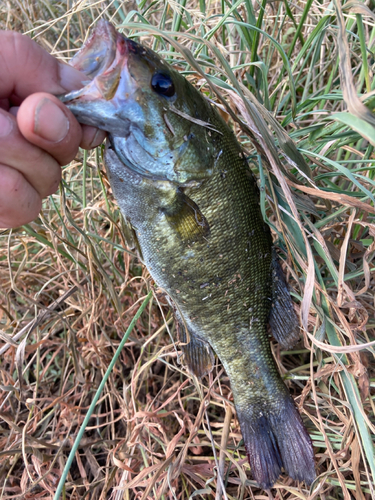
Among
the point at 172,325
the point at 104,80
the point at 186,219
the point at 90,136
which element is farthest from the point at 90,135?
the point at 172,325

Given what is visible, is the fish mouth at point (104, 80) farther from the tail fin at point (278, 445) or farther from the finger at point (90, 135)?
the tail fin at point (278, 445)

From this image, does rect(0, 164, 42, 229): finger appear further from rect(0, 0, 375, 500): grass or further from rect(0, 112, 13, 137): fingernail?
rect(0, 0, 375, 500): grass

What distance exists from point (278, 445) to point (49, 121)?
166 centimetres

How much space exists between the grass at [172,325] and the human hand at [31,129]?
0.95ft

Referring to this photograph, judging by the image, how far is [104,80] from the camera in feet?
3.41

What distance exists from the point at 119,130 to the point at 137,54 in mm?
253

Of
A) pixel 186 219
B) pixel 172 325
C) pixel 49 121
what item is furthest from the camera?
pixel 172 325

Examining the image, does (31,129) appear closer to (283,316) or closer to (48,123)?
(48,123)

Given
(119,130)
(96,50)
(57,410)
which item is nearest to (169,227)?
(119,130)

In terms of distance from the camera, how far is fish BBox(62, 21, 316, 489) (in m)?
1.08

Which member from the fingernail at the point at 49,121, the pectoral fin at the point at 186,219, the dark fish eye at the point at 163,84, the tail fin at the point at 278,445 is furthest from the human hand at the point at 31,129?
the tail fin at the point at 278,445

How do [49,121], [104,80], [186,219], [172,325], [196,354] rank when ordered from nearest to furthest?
[49,121] → [104,80] → [186,219] → [196,354] → [172,325]

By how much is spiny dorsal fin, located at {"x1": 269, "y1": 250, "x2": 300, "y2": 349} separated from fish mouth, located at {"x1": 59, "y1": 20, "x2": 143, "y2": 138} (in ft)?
3.32

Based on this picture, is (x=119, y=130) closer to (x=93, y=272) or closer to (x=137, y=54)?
(x=137, y=54)
